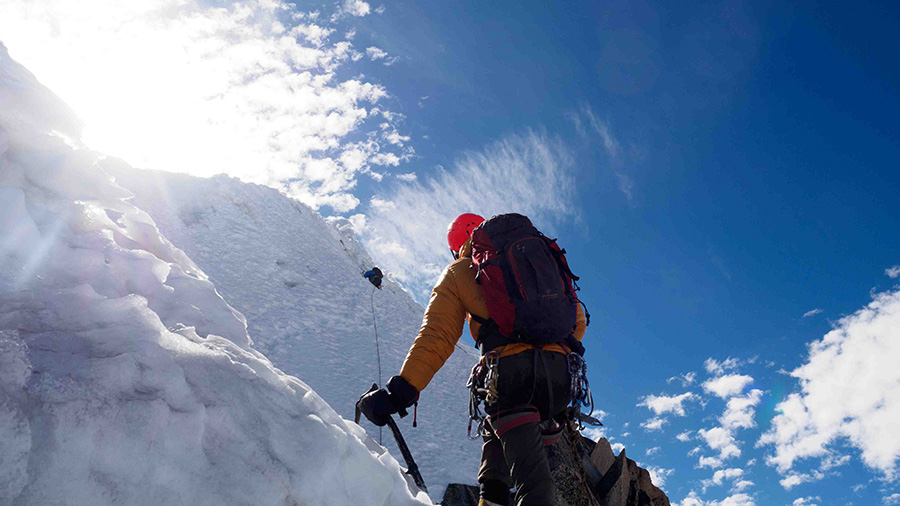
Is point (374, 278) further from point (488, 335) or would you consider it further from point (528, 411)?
point (528, 411)

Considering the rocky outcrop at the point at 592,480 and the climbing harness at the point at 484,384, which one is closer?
the climbing harness at the point at 484,384

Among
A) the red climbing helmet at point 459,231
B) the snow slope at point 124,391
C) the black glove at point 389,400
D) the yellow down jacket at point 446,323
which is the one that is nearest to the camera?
the snow slope at point 124,391

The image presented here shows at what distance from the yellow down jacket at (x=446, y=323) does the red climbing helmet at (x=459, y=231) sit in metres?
0.98

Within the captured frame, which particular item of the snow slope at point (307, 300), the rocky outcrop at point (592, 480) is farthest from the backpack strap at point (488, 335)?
the snow slope at point (307, 300)

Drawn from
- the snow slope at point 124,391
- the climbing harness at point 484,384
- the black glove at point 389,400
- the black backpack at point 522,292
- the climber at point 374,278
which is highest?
the climber at point 374,278

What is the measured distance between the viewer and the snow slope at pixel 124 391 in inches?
61.5

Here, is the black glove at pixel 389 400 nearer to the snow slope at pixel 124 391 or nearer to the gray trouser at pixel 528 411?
the snow slope at pixel 124 391

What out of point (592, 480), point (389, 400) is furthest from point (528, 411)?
point (592, 480)

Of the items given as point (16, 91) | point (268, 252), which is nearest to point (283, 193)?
point (268, 252)

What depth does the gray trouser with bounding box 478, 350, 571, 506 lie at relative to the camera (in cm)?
293

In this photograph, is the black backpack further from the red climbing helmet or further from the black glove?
the red climbing helmet

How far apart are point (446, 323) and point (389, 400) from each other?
0.61 m

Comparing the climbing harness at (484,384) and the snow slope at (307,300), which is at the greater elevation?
the snow slope at (307,300)

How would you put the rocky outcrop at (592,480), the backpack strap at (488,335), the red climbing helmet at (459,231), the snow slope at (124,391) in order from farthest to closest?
the rocky outcrop at (592,480) < the red climbing helmet at (459,231) < the backpack strap at (488,335) < the snow slope at (124,391)
